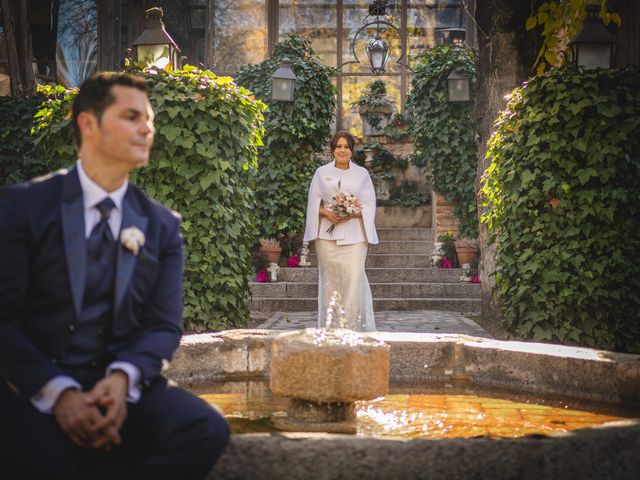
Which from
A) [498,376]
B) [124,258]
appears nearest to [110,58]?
[498,376]

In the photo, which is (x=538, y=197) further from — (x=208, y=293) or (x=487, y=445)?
(x=487, y=445)

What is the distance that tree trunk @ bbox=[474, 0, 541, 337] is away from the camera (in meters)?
9.23

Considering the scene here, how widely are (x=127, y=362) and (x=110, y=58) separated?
1562 cm

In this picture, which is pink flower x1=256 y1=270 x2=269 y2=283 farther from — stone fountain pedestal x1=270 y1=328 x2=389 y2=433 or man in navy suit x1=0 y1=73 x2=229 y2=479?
man in navy suit x1=0 y1=73 x2=229 y2=479

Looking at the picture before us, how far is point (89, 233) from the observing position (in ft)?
9.30

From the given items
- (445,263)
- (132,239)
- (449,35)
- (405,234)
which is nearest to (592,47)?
(445,263)

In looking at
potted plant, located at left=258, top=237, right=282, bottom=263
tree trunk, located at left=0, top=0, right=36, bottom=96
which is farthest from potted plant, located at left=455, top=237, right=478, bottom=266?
tree trunk, located at left=0, top=0, right=36, bottom=96

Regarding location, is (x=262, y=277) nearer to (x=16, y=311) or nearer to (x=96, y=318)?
(x=96, y=318)

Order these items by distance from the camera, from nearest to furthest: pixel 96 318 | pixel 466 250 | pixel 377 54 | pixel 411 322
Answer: pixel 96 318 → pixel 411 322 → pixel 466 250 → pixel 377 54

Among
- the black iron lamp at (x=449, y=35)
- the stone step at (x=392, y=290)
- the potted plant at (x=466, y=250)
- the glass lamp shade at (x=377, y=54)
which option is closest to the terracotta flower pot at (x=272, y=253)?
the stone step at (x=392, y=290)

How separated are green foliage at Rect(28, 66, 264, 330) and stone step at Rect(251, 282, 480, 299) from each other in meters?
4.03

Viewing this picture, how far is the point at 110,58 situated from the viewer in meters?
17.4

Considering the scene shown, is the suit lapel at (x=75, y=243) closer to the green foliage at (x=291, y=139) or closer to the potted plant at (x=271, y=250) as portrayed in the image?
the potted plant at (x=271, y=250)

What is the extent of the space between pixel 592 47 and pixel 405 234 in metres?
7.13
